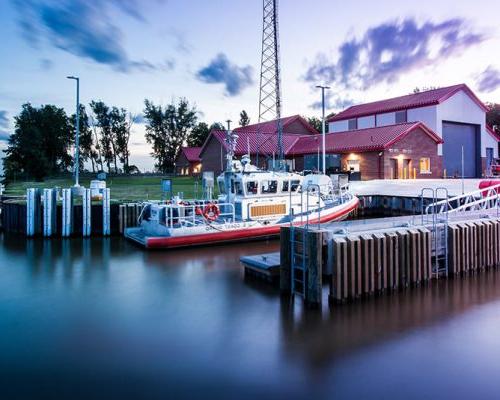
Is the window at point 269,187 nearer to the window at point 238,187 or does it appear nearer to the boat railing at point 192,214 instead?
the window at point 238,187

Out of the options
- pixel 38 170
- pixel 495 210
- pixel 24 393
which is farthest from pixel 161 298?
pixel 38 170

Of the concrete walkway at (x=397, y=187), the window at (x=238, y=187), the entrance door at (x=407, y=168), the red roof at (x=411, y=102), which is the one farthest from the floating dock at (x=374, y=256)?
the red roof at (x=411, y=102)

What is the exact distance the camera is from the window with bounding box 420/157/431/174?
35531 millimetres

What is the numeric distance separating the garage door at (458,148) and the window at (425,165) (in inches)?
155

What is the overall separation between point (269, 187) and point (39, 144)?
40103 mm

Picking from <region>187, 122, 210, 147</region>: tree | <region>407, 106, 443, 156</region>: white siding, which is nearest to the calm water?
<region>407, 106, 443, 156</region>: white siding

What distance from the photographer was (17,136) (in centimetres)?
5159

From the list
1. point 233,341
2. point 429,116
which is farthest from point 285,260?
point 429,116

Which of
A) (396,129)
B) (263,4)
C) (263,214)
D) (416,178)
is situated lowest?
(263,214)

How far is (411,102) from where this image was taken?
134ft

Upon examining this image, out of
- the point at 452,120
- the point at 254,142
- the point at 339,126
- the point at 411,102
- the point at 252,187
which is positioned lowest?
the point at 252,187

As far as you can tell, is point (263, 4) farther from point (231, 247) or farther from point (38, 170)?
point (38, 170)

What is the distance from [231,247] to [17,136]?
4534cm

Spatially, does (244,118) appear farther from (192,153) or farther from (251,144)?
(251,144)
